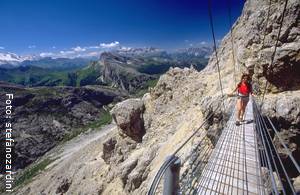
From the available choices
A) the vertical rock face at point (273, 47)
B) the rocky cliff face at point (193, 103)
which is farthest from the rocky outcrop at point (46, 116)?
the vertical rock face at point (273, 47)

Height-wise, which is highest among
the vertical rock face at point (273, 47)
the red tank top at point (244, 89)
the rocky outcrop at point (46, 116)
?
the vertical rock face at point (273, 47)

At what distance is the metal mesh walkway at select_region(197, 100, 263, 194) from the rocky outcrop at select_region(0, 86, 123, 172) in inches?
4763

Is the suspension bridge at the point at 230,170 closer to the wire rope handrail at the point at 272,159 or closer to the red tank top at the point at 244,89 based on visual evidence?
the wire rope handrail at the point at 272,159

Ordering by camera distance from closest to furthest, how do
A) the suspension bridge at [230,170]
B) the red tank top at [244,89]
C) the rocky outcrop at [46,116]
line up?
the suspension bridge at [230,170], the red tank top at [244,89], the rocky outcrop at [46,116]

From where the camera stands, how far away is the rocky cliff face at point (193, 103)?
12.3 m

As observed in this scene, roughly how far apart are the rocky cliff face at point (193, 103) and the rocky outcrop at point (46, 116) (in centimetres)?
9297

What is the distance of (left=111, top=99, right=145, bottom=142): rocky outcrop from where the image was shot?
26734 mm

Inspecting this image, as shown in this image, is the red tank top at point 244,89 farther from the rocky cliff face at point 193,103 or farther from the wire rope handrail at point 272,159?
the rocky cliff face at point 193,103

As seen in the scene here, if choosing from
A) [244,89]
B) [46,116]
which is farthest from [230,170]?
[46,116]

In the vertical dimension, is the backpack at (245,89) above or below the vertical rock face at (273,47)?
below

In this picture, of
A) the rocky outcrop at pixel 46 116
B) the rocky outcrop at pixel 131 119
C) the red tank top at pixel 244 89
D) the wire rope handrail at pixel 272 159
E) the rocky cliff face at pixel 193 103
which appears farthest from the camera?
the rocky outcrop at pixel 46 116

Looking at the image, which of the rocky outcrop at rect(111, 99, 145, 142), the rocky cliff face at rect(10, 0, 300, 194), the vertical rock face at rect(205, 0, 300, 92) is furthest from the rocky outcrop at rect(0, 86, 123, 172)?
the vertical rock face at rect(205, 0, 300, 92)

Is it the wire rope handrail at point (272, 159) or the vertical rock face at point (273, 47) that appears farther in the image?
the vertical rock face at point (273, 47)

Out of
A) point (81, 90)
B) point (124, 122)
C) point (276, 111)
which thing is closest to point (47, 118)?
point (81, 90)
